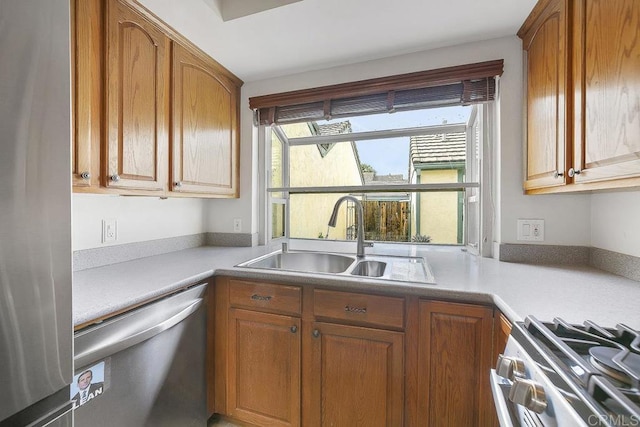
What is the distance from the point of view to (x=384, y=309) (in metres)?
1.16

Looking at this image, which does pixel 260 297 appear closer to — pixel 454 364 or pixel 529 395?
pixel 454 364

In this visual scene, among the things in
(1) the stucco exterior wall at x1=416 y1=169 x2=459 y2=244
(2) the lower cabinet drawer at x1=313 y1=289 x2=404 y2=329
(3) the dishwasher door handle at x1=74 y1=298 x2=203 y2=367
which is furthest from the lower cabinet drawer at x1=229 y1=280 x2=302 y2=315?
(1) the stucco exterior wall at x1=416 y1=169 x2=459 y2=244

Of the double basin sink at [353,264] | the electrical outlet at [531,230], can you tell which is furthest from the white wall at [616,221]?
the double basin sink at [353,264]

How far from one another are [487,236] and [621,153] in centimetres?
90

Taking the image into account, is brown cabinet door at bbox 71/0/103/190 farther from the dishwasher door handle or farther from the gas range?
the gas range

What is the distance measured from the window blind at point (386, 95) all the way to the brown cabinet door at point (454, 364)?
49.3 inches

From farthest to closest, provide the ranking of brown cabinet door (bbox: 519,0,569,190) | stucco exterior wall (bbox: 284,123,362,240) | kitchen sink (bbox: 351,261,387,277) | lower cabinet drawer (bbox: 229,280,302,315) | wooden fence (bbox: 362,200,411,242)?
stucco exterior wall (bbox: 284,123,362,240) → wooden fence (bbox: 362,200,411,242) → kitchen sink (bbox: 351,261,387,277) → lower cabinet drawer (bbox: 229,280,302,315) → brown cabinet door (bbox: 519,0,569,190)

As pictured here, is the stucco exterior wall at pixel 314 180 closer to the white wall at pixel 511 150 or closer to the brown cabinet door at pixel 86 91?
the white wall at pixel 511 150

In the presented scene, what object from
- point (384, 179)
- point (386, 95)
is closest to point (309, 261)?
point (384, 179)

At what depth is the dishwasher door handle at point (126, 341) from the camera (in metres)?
0.85

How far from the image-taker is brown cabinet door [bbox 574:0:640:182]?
81 cm

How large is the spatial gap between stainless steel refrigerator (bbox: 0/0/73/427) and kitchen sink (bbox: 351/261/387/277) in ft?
4.23

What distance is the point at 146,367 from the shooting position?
41.7 inches

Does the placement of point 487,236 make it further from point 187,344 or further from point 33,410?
point 33,410
